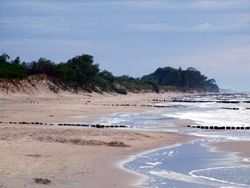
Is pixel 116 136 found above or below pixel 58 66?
below

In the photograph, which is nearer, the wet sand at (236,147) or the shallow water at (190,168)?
the shallow water at (190,168)

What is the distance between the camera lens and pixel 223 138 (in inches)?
1073

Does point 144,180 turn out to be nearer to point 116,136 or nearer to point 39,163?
point 39,163

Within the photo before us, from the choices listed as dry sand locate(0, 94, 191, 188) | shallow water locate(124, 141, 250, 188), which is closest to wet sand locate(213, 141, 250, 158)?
shallow water locate(124, 141, 250, 188)

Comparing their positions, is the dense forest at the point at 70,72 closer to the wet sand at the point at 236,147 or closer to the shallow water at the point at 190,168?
the wet sand at the point at 236,147

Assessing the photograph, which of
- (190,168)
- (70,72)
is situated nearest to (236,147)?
(190,168)

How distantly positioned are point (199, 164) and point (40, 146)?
17.6ft

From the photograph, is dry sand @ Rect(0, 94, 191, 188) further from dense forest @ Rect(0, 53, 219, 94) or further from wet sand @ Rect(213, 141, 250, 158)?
dense forest @ Rect(0, 53, 219, 94)

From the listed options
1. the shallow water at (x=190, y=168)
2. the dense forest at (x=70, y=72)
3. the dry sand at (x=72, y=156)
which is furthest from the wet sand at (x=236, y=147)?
the dense forest at (x=70, y=72)

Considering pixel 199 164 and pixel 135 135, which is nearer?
pixel 199 164

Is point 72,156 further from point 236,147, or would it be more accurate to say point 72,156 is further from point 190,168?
point 236,147

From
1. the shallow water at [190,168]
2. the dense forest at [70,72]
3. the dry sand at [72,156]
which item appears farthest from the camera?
the dense forest at [70,72]

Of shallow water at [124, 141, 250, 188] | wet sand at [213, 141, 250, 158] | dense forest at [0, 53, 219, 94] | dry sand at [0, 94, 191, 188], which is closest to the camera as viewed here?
dry sand at [0, 94, 191, 188]

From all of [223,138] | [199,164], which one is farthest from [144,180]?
[223,138]
